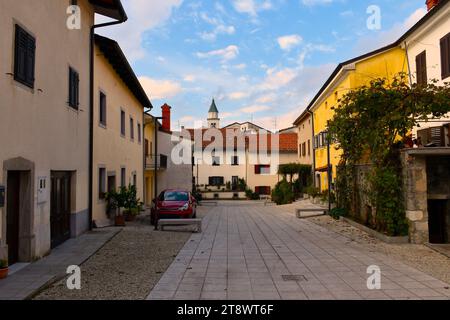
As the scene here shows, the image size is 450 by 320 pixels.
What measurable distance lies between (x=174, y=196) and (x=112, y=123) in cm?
425

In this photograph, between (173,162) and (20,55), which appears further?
(173,162)

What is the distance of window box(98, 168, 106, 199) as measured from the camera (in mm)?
14577

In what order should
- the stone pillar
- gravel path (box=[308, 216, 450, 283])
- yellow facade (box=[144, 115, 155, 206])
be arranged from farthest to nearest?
1. yellow facade (box=[144, 115, 155, 206])
2. the stone pillar
3. gravel path (box=[308, 216, 450, 283])

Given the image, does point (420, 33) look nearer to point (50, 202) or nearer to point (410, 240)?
point (410, 240)

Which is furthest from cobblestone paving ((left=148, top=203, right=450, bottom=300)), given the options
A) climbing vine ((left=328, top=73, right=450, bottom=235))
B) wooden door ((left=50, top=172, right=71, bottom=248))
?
wooden door ((left=50, top=172, right=71, bottom=248))

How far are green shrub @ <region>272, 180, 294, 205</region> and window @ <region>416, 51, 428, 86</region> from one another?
16795 mm

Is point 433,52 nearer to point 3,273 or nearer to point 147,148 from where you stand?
point 3,273

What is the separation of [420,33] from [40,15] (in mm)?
14463

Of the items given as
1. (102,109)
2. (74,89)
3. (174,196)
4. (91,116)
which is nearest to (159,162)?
(174,196)

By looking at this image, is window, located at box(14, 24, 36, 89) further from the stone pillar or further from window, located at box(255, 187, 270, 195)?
window, located at box(255, 187, 270, 195)

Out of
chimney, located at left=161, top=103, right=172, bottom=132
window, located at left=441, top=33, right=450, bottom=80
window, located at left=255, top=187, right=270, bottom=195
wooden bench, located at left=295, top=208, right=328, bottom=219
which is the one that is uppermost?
chimney, located at left=161, top=103, right=172, bottom=132

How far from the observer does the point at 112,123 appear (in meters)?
16.5

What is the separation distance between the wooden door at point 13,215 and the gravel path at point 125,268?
4.60 ft

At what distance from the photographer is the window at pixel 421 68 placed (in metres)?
15.8
